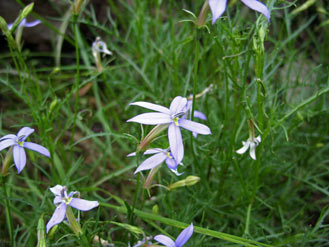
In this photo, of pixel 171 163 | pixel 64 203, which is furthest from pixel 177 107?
pixel 64 203

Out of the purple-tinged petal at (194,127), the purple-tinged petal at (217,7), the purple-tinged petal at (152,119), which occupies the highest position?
the purple-tinged petal at (217,7)

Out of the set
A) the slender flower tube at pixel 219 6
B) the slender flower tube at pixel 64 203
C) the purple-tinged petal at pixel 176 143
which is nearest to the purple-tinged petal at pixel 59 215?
the slender flower tube at pixel 64 203

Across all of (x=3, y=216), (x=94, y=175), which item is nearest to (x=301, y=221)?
(x=94, y=175)

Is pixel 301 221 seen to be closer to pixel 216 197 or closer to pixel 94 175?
pixel 216 197

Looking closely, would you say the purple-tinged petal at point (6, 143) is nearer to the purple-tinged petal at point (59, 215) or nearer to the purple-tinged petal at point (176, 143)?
the purple-tinged petal at point (59, 215)

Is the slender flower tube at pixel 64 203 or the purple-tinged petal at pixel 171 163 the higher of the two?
the purple-tinged petal at pixel 171 163

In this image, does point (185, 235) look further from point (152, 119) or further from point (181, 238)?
point (152, 119)
